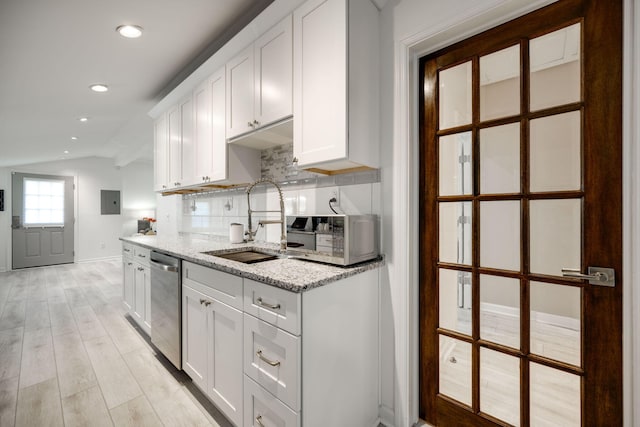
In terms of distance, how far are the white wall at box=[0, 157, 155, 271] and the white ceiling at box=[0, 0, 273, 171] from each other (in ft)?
11.4

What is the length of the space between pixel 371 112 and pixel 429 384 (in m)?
1.60

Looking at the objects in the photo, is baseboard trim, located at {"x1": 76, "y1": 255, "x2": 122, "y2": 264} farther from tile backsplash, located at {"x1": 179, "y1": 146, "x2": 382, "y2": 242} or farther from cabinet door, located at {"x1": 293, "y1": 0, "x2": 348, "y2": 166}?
cabinet door, located at {"x1": 293, "y1": 0, "x2": 348, "y2": 166}

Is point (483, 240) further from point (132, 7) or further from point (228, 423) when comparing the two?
point (132, 7)

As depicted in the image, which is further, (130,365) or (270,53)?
(130,365)

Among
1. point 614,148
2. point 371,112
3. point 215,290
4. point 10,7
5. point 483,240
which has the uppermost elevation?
point 10,7

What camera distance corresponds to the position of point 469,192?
1499 millimetres

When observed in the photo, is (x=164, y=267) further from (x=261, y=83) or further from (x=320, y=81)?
(x=320, y=81)

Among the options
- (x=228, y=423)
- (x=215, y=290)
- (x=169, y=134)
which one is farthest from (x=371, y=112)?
(x=169, y=134)

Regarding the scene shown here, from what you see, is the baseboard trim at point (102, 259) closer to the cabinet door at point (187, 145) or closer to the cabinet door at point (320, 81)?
the cabinet door at point (187, 145)

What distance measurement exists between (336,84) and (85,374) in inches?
109

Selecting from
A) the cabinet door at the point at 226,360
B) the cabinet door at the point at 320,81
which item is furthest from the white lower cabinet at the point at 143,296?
the cabinet door at the point at 320,81

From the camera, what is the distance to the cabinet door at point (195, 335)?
1.79 meters

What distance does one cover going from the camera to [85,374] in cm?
220

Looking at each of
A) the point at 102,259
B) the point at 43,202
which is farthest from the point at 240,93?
the point at 102,259
